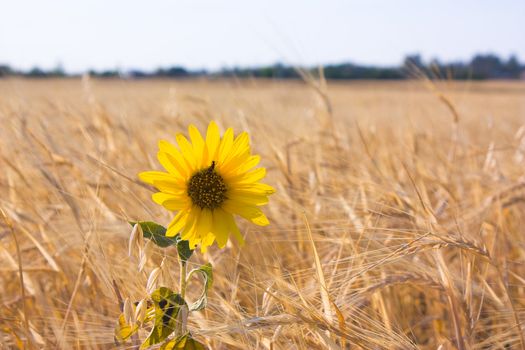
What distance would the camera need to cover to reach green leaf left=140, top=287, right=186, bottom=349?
72cm

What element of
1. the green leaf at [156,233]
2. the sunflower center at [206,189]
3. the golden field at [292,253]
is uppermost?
the sunflower center at [206,189]

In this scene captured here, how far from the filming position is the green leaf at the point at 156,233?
78 cm

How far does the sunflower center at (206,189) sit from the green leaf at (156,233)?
0.06m

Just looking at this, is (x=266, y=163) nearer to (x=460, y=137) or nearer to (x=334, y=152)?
(x=334, y=152)

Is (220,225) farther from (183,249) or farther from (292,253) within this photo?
(292,253)

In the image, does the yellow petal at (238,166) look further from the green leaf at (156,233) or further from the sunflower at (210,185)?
the green leaf at (156,233)

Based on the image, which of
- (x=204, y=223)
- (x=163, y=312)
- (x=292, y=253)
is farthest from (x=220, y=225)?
(x=292, y=253)

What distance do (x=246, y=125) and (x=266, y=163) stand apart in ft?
0.53

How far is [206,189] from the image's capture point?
80cm

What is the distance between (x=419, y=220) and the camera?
44.6 inches

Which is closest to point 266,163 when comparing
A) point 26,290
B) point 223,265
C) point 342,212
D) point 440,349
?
point 342,212

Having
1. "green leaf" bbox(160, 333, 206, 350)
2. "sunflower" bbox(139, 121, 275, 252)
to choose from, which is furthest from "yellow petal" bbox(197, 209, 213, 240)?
"green leaf" bbox(160, 333, 206, 350)

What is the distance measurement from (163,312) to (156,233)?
12 centimetres

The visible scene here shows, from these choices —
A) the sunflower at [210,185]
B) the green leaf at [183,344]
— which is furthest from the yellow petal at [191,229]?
the green leaf at [183,344]
